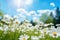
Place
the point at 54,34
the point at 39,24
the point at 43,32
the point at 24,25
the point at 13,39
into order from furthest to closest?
the point at 39,24 < the point at 24,25 < the point at 43,32 < the point at 13,39 < the point at 54,34

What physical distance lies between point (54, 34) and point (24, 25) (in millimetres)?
1918

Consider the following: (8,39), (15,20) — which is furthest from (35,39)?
(15,20)

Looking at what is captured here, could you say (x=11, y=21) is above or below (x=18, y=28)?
above

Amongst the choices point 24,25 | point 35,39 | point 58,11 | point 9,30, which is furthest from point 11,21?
point 58,11

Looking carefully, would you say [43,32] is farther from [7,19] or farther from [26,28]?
[26,28]

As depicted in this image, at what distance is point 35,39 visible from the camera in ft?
10.0

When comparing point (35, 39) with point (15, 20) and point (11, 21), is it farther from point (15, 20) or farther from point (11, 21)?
point (15, 20)

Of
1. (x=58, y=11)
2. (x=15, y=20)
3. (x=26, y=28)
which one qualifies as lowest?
(x=58, y=11)

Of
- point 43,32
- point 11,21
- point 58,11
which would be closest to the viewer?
point 43,32

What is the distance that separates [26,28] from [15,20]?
926mm

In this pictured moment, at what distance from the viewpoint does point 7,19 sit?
4.90m

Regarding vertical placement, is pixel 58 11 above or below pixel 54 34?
below

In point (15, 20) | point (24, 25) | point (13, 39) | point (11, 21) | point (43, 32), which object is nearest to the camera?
point (13, 39)

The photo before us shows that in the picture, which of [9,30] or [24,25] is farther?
[24,25]
